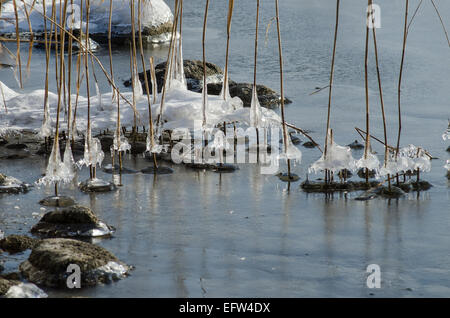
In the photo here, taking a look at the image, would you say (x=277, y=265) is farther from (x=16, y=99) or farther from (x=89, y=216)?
(x=16, y=99)

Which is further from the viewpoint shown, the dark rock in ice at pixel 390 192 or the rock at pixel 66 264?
the dark rock in ice at pixel 390 192

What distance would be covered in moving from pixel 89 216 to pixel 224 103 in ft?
5.98

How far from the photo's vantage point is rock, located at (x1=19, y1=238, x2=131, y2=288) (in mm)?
2910

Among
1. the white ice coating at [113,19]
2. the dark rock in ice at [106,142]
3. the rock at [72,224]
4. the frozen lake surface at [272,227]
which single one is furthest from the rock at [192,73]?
the rock at [72,224]

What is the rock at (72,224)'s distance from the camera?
138 inches

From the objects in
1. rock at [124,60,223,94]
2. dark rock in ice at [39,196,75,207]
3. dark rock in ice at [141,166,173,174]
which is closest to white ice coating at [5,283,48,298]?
dark rock in ice at [39,196,75,207]

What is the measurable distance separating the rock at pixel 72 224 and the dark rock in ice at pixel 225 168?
1335mm

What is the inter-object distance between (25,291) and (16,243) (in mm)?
604

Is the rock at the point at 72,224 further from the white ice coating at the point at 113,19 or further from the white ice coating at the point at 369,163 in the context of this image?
the white ice coating at the point at 113,19

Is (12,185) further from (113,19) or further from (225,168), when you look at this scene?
(113,19)

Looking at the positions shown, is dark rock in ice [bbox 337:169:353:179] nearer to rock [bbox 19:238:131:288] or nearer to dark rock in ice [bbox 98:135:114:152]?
dark rock in ice [bbox 98:135:114:152]

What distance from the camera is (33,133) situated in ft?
18.2

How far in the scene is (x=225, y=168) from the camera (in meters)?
4.83

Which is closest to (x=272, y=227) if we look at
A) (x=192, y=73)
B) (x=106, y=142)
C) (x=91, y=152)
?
(x=91, y=152)
